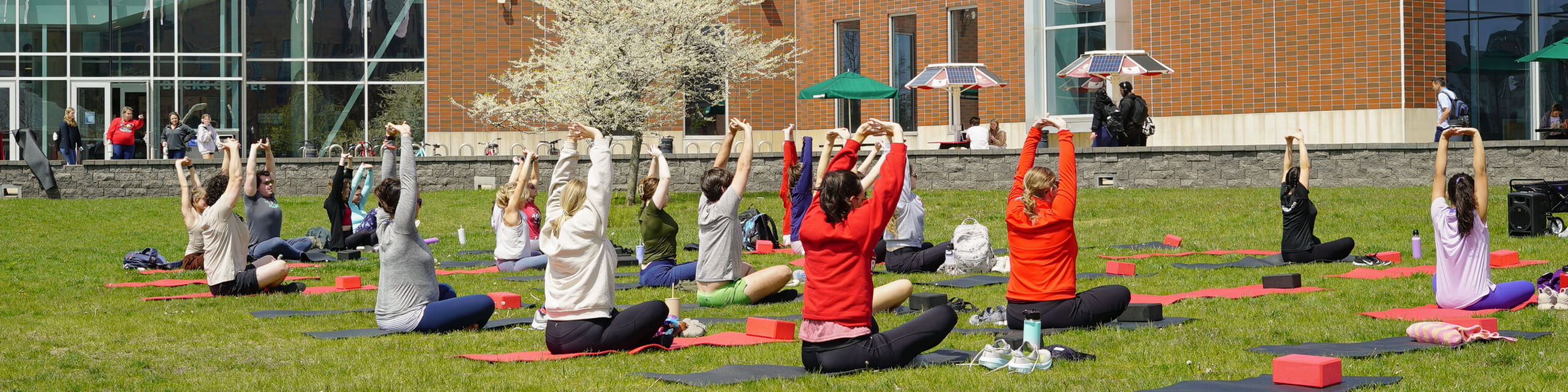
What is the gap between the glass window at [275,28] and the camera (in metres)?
35.8

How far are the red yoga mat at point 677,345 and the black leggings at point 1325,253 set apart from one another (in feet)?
22.2

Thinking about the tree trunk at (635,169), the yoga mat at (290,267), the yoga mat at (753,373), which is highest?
the tree trunk at (635,169)

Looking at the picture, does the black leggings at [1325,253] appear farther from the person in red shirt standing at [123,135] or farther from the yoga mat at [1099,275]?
the person in red shirt standing at [123,135]

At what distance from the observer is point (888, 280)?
1311cm

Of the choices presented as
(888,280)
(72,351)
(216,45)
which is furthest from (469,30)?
(72,351)

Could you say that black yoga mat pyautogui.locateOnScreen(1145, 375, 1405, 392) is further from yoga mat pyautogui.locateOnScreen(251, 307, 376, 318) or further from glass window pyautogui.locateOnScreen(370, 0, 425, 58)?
glass window pyautogui.locateOnScreen(370, 0, 425, 58)

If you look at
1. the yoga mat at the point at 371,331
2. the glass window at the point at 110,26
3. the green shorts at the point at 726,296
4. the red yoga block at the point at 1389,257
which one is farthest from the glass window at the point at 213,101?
the red yoga block at the point at 1389,257

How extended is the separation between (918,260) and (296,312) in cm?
565

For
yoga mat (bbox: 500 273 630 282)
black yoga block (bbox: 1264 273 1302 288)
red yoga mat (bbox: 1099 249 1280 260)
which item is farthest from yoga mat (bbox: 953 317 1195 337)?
red yoga mat (bbox: 1099 249 1280 260)

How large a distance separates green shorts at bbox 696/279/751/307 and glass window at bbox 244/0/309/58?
27823 millimetres

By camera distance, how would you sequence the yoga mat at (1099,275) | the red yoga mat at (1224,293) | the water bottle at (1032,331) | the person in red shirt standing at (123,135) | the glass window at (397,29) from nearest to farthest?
the water bottle at (1032,331), the red yoga mat at (1224,293), the yoga mat at (1099,275), the person in red shirt standing at (123,135), the glass window at (397,29)

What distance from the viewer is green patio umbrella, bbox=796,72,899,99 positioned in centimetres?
2995

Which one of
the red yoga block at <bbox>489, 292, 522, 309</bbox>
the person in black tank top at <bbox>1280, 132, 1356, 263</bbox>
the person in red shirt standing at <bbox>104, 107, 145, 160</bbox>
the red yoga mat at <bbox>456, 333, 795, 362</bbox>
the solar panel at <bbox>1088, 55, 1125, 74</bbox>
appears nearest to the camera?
the red yoga mat at <bbox>456, 333, 795, 362</bbox>

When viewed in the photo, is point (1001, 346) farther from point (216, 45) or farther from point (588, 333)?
point (216, 45)
